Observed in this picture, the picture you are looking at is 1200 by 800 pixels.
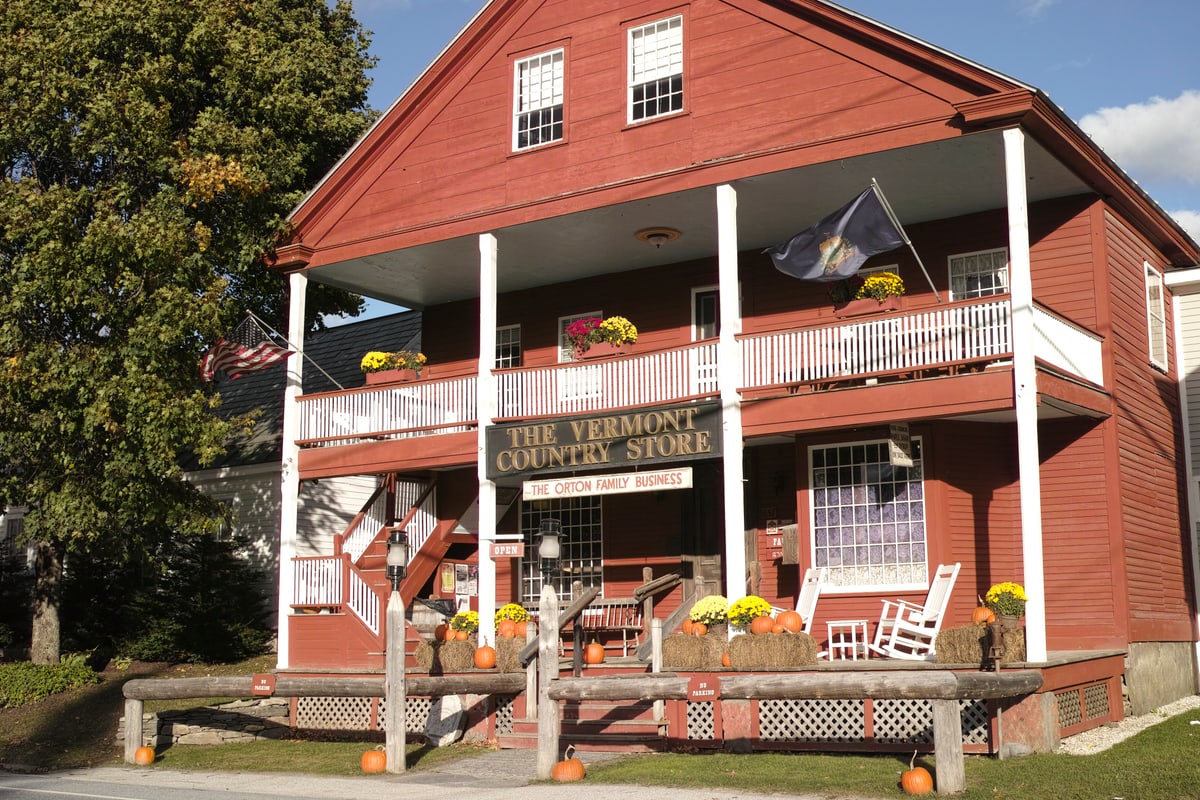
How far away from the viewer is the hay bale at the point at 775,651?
48.6 feet

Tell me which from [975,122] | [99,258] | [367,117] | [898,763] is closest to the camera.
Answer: [898,763]

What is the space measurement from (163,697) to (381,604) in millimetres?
3721

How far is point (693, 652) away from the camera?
15547mm

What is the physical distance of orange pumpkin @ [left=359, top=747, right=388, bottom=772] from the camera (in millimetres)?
14938

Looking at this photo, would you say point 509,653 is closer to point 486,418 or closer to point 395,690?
point 395,690

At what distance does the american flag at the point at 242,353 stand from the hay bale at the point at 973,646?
10614 mm

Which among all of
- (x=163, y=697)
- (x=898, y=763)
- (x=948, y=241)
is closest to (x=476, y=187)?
(x=948, y=241)

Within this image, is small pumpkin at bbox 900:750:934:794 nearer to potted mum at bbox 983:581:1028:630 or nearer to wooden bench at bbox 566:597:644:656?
potted mum at bbox 983:581:1028:630

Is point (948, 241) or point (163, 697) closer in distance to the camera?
point (163, 697)

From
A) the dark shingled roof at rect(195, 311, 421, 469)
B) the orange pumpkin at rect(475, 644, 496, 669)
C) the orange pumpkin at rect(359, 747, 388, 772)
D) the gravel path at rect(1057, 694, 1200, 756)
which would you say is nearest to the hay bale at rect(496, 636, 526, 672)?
the orange pumpkin at rect(475, 644, 496, 669)

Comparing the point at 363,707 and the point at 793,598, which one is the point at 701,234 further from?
the point at 363,707

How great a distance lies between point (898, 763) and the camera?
518 inches

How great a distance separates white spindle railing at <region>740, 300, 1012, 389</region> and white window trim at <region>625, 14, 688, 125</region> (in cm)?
379

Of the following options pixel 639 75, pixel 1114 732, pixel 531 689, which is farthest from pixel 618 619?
pixel 639 75
